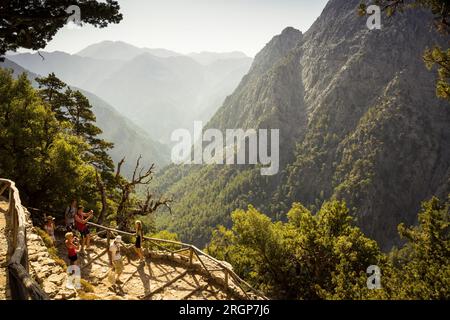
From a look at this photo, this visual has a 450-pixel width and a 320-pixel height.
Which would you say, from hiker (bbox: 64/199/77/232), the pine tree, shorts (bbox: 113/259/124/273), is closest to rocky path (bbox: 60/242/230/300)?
shorts (bbox: 113/259/124/273)

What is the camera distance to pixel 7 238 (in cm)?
1044

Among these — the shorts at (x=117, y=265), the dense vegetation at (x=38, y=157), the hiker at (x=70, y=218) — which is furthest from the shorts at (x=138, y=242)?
the dense vegetation at (x=38, y=157)

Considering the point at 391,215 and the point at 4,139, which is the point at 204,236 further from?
the point at 4,139

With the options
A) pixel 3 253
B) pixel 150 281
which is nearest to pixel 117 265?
pixel 150 281

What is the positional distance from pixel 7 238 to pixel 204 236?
6686 inches

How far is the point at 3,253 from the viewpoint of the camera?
9578 millimetres

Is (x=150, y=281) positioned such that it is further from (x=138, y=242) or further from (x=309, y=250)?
(x=309, y=250)

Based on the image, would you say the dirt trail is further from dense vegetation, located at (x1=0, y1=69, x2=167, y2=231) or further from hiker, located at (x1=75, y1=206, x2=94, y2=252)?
dense vegetation, located at (x1=0, y1=69, x2=167, y2=231)

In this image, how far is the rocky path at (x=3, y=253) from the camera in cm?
768

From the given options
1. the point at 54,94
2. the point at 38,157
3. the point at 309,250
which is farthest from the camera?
the point at 54,94

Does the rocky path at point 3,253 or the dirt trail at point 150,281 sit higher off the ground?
the rocky path at point 3,253

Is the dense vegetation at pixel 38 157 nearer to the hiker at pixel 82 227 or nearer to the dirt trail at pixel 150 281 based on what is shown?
the hiker at pixel 82 227

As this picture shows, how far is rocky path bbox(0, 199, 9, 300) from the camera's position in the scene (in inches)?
302
